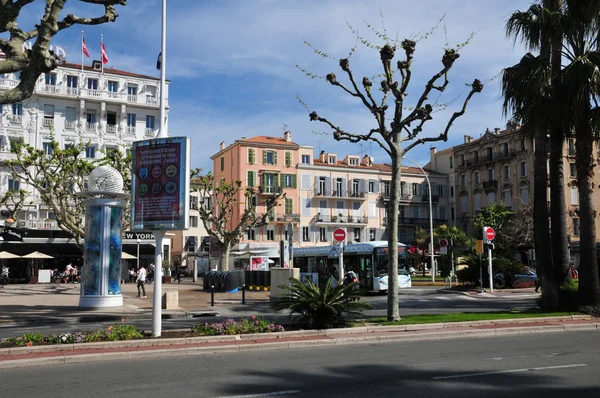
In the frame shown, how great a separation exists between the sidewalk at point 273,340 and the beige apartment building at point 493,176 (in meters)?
48.5

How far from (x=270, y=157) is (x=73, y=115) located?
2173 cm

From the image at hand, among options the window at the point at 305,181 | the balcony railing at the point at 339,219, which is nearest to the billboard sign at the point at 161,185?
the window at the point at 305,181

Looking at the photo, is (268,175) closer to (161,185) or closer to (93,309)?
(93,309)

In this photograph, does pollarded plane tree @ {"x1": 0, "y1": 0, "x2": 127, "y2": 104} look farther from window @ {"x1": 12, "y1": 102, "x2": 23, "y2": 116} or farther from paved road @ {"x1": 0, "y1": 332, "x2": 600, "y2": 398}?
window @ {"x1": 12, "y1": 102, "x2": 23, "y2": 116}

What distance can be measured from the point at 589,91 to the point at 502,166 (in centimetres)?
5291

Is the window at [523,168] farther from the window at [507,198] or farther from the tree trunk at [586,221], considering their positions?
the tree trunk at [586,221]

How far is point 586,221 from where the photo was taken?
1700 cm

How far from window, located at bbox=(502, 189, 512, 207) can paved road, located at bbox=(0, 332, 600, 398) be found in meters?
57.1

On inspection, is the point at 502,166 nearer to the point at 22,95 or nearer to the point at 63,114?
the point at 63,114

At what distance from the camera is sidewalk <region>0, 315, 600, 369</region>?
397 inches

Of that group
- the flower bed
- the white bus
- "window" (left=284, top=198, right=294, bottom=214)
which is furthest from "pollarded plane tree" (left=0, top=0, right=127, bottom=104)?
"window" (left=284, top=198, right=294, bottom=214)

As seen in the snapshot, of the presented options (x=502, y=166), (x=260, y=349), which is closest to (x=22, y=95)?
(x=260, y=349)

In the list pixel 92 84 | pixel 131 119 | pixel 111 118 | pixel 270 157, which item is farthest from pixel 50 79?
pixel 270 157

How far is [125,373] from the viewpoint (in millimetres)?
8820
